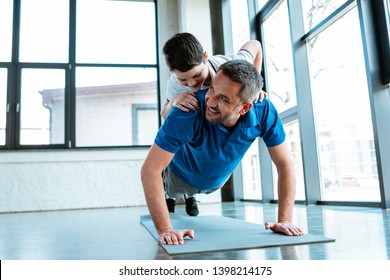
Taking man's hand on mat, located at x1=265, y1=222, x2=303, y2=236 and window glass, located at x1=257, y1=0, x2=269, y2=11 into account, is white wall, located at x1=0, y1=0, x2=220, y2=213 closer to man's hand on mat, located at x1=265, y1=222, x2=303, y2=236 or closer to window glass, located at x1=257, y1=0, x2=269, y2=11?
window glass, located at x1=257, y1=0, x2=269, y2=11

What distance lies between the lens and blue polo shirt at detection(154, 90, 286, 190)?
54.9 inches

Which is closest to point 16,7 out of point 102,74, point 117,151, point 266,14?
point 102,74

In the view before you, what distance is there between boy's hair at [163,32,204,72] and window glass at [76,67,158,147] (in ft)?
11.7

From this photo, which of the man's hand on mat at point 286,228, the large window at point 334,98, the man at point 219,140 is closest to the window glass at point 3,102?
the large window at point 334,98

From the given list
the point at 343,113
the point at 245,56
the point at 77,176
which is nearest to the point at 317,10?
the point at 343,113

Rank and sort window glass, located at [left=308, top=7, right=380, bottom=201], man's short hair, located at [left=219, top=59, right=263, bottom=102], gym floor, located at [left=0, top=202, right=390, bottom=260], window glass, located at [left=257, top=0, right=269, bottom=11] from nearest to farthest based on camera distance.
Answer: gym floor, located at [left=0, top=202, right=390, bottom=260], man's short hair, located at [left=219, top=59, right=263, bottom=102], window glass, located at [left=308, top=7, right=380, bottom=201], window glass, located at [left=257, top=0, right=269, bottom=11]

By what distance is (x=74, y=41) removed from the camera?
5.14 m

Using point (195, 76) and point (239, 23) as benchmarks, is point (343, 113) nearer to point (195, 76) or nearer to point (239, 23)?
point (195, 76)

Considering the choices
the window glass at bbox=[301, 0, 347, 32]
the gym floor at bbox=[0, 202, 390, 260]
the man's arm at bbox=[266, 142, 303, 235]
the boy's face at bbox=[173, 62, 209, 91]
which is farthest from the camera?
the window glass at bbox=[301, 0, 347, 32]

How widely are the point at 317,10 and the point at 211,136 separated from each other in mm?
2350

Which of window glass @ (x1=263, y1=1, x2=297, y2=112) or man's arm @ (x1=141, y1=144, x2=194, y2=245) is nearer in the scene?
man's arm @ (x1=141, y1=144, x2=194, y2=245)

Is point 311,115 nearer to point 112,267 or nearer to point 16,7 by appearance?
point 112,267

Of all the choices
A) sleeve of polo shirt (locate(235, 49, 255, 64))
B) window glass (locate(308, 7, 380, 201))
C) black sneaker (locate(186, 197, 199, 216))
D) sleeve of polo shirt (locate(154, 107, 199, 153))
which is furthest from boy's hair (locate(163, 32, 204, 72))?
Result: window glass (locate(308, 7, 380, 201))

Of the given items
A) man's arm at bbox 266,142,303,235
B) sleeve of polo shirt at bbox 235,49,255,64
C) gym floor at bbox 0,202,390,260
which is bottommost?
gym floor at bbox 0,202,390,260
